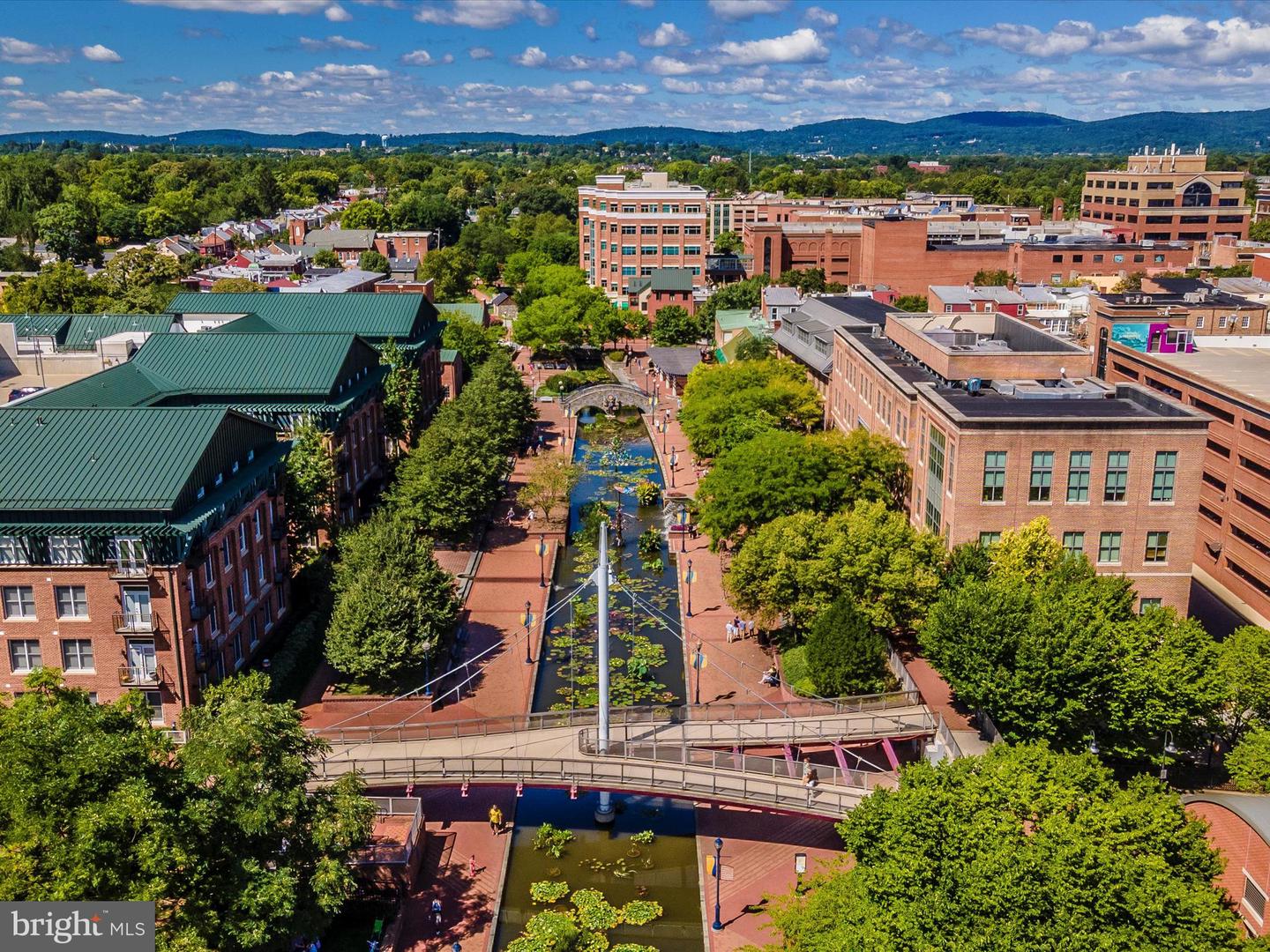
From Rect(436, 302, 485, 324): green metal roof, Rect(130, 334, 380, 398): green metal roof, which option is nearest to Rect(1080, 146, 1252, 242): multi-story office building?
Rect(436, 302, 485, 324): green metal roof

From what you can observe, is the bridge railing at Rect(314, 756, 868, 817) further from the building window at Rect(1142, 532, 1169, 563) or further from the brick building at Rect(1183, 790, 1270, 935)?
the building window at Rect(1142, 532, 1169, 563)

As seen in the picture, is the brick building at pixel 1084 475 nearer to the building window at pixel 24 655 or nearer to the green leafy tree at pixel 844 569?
the green leafy tree at pixel 844 569

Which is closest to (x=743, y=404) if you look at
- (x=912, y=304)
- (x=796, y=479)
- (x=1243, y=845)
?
(x=796, y=479)

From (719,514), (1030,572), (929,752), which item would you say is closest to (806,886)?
(929,752)

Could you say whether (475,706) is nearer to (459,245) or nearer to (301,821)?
(301,821)

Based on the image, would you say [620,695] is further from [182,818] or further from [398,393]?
[398,393]

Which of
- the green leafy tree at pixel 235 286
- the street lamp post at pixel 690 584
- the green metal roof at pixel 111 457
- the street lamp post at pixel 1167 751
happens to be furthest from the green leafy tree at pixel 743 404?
the green leafy tree at pixel 235 286
